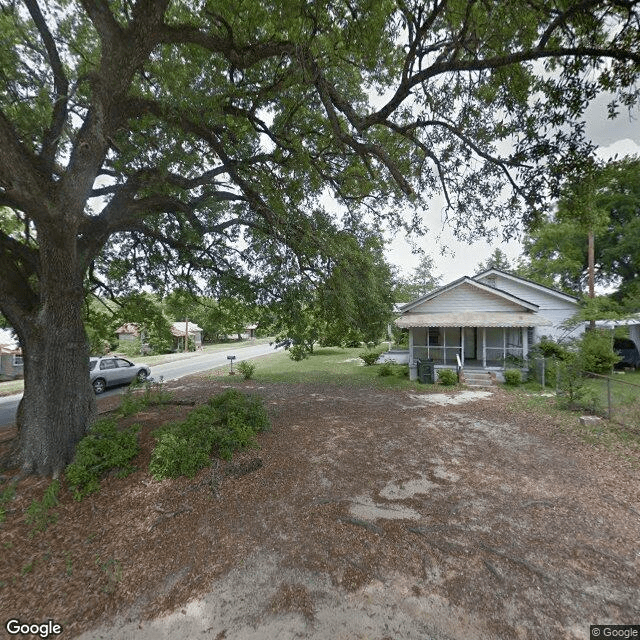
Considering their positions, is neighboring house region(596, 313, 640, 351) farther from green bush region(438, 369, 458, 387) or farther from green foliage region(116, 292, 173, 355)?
green foliage region(116, 292, 173, 355)

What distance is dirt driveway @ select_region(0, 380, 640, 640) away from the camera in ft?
8.68

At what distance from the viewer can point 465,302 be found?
52.7 ft

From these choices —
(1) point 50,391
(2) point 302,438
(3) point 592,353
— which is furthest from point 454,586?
(3) point 592,353

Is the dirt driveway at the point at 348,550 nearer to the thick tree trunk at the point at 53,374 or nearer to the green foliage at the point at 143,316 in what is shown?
the thick tree trunk at the point at 53,374

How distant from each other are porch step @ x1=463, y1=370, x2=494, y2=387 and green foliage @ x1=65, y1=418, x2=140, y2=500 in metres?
12.3

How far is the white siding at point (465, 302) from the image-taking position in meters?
15.5

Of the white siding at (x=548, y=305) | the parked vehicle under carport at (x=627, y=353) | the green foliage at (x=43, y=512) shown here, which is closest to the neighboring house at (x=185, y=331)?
the white siding at (x=548, y=305)

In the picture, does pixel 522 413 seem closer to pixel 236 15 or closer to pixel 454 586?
pixel 454 586

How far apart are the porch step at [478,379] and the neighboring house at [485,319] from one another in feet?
2.23

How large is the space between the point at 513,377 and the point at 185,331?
1385 inches

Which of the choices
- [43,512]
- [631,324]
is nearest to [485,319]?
[631,324]

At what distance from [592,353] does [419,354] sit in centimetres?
730

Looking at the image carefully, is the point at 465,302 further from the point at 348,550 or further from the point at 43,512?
the point at 43,512

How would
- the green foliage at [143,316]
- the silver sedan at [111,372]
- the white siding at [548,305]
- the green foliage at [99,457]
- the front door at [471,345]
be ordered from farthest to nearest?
1. the front door at [471,345]
2. the white siding at [548,305]
3. the silver sedan at [111,372]
4. the green foliage at [143,316]
5. the green foliage at [99,457]
